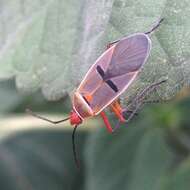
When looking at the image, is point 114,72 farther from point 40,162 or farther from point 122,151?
point 40,162

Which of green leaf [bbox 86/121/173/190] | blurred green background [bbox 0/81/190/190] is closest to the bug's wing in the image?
blurred green background [bbox 0/81/190/190]

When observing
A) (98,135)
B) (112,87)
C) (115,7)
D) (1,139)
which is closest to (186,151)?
(98,135)

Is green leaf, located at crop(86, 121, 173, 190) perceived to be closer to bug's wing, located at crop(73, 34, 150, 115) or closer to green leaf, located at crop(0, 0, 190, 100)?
green leaf, located at crop(0, 0, 190, 100)

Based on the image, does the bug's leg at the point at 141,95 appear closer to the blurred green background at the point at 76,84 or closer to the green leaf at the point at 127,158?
the blurred green background at the point at 76,84

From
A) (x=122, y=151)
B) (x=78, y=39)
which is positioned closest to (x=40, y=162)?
(x=122, y=151)

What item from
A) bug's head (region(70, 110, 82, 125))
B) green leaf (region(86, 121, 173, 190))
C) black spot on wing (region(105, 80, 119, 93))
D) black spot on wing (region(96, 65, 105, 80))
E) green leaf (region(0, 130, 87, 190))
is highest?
black spot on wing (region(96, 65, 105, 80))

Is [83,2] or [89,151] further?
[89,151]

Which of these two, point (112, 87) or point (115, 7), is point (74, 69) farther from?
point (115, 7)
